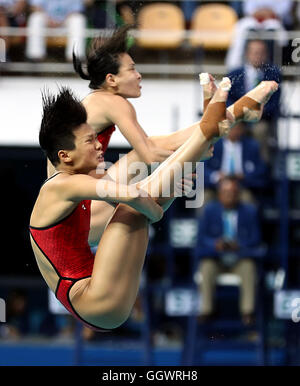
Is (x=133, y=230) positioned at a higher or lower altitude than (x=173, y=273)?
higher

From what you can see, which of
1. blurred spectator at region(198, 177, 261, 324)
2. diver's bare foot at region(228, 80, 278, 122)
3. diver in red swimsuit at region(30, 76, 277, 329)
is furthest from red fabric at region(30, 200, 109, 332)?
blurred spectator at region(198, 177, 261, 324)

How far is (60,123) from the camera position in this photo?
4.07m

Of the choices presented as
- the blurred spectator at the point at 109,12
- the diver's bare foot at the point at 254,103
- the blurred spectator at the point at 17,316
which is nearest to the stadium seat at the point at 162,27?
the blurred spectator at the point at 109,12

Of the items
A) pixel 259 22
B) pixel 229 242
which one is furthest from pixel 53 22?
pixel 229 242

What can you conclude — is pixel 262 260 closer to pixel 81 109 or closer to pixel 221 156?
pixel 221 156

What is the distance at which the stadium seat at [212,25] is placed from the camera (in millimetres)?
7199

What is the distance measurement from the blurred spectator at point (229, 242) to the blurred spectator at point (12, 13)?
1.80m

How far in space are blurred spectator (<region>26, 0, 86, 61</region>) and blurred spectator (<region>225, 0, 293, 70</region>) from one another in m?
0.98

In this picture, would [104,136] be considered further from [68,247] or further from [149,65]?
[149,65]

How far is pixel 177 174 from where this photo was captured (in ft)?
13.1

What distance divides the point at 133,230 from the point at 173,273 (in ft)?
10.9

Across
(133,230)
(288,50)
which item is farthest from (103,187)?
(288,50)

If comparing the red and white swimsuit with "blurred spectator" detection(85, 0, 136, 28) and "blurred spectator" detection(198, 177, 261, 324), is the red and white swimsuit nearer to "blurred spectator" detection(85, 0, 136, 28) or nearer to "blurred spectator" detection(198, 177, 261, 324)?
"blurred spectator" detection(85, 0, 136, 28)
